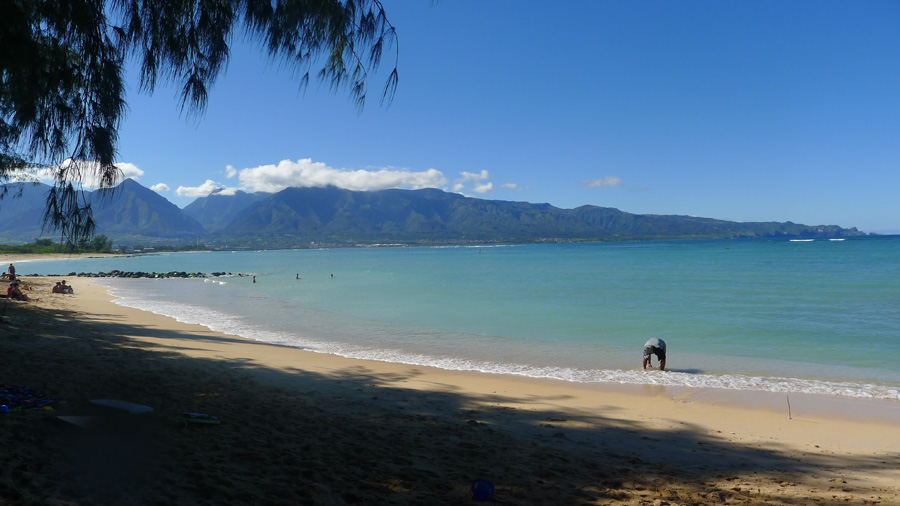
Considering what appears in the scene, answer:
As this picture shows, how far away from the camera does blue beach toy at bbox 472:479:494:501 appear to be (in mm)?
4012

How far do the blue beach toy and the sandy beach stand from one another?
7cm

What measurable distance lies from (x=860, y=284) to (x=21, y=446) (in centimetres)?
4066

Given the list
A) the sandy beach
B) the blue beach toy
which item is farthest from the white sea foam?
the blue beach toy

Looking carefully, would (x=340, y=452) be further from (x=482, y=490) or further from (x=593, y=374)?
(x=593, y=374)

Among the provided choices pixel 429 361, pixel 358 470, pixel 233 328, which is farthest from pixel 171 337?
pixel 358 470

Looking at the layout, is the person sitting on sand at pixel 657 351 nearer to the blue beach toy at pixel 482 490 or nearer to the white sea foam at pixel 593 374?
the white sea foam at pixel 593 374

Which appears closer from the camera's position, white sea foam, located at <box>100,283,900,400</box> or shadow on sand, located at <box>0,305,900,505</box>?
shadow on sand, located at <box>0,305,900,505</box>

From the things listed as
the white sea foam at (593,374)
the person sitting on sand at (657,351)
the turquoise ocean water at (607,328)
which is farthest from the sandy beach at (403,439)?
the turquoise ocean water at (607,328)

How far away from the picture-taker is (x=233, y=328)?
16641mm

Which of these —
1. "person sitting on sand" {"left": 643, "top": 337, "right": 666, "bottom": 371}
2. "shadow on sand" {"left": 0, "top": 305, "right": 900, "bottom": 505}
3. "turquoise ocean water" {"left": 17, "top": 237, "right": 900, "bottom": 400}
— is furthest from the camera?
"turquoise ocean water" {"left": 17, "top": 237, "right": 900, "bottom": 400}

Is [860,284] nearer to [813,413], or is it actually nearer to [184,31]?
[813,413]

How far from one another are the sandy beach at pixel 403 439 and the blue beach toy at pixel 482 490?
0.07 metres

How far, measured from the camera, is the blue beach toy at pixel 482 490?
13.2 feet

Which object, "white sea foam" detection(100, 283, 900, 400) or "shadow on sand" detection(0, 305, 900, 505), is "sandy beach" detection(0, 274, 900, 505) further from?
"white sea foam" detection(100, 283, 900, 400)
